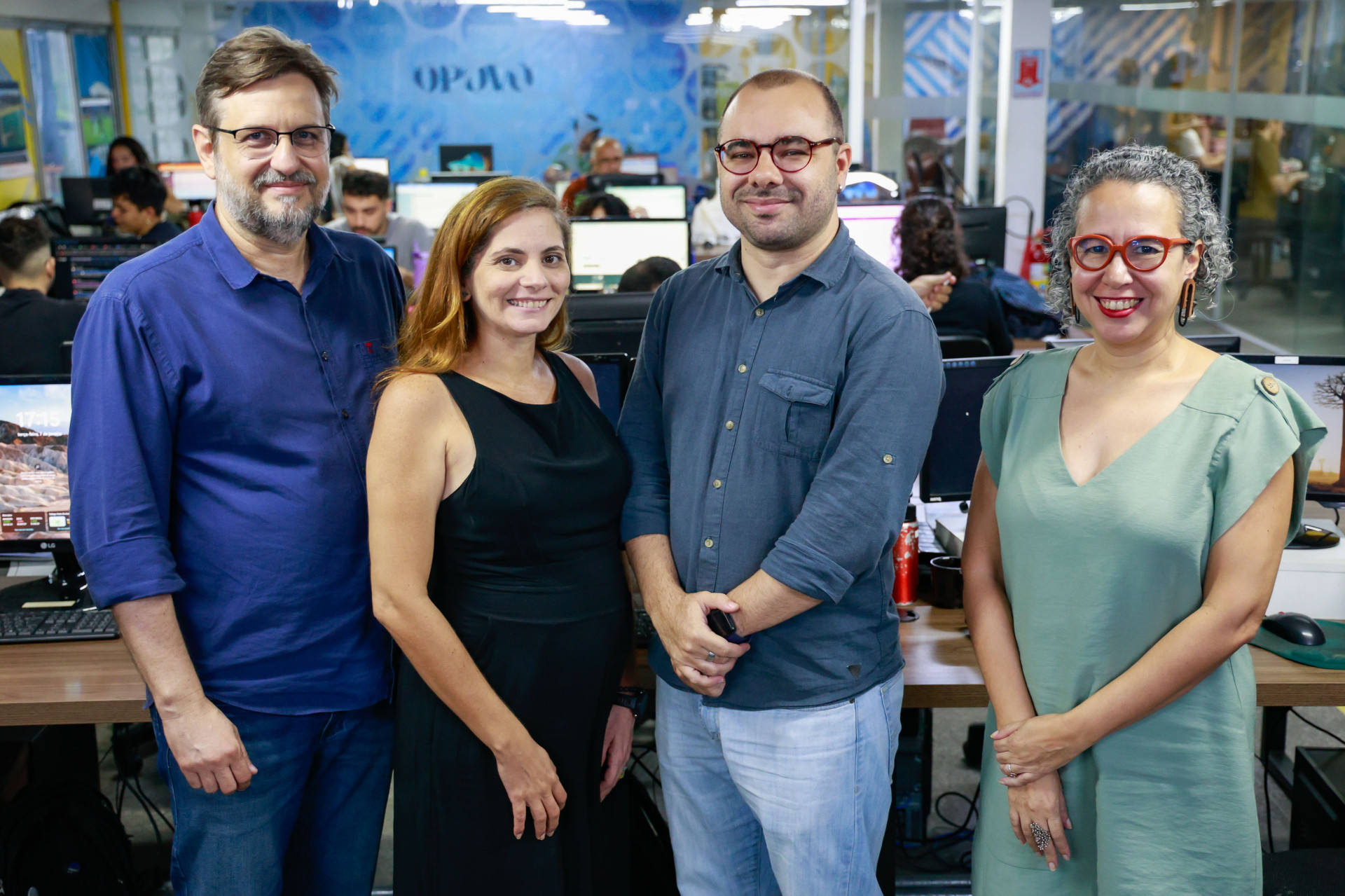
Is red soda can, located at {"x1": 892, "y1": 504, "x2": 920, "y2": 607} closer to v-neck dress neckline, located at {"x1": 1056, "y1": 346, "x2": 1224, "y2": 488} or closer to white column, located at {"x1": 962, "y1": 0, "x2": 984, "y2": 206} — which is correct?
v-neck dress neckline, located at {"x1": 1056, "y1": 346, "x2": 1224, "y2": 488}

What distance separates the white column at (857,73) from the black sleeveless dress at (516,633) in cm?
698

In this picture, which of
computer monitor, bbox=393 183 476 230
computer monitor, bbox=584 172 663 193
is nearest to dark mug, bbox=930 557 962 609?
computer monitor, bbox=584 172 663 193

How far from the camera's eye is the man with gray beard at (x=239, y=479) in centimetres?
152

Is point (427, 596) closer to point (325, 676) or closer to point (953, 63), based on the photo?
point (325, 676)

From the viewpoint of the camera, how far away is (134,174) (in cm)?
593

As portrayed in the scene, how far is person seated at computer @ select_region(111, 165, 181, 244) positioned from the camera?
5938 mm

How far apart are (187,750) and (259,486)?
38cm

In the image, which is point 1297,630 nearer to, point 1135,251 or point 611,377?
point 1135,251

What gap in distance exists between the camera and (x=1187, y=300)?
1.47 meters

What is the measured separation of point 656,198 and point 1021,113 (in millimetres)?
3472

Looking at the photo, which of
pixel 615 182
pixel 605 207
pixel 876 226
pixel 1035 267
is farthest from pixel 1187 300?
pixel 615 182

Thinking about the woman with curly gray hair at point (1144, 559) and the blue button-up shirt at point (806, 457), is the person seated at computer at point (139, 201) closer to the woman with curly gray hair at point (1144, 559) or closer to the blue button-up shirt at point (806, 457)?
the blue button-up shirt at point (806, 457)

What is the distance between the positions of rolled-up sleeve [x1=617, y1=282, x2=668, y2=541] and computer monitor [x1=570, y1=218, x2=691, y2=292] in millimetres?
3618

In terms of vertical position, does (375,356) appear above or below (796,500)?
above
